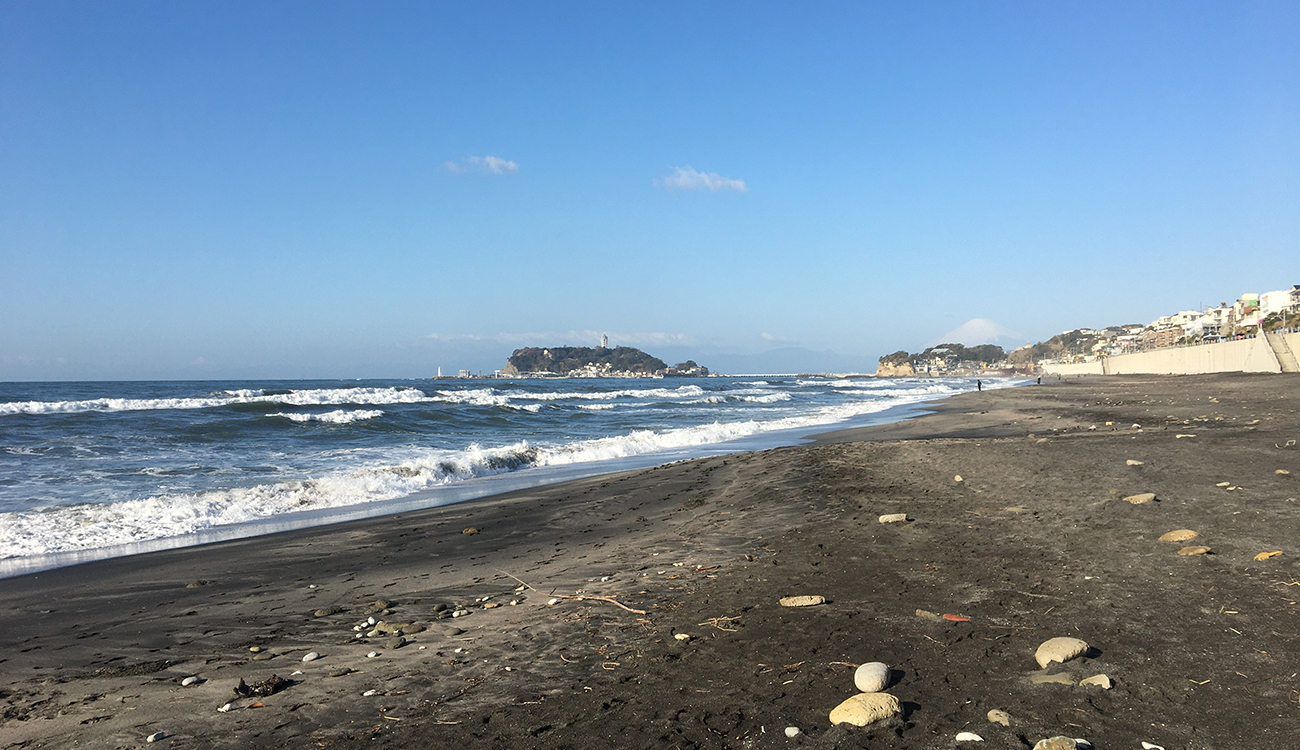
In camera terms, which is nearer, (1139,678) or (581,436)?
(1139,678)

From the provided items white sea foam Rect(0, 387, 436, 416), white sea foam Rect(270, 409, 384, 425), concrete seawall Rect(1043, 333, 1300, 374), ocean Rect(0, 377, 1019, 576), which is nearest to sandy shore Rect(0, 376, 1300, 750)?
ocean Rect(0, 377, 1019, 576)

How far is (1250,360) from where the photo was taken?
1713 inches

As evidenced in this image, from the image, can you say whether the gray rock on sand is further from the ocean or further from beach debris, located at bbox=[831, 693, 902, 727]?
the ocean

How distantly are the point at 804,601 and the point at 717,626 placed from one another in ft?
2.23

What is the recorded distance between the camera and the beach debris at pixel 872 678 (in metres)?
3.22

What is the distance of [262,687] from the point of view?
3770 mm

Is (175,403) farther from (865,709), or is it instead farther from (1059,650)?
(1059,650)

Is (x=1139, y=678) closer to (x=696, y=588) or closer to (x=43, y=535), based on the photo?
(x=696, y=588)

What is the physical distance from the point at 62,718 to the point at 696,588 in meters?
3.84

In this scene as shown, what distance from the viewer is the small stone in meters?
3.21

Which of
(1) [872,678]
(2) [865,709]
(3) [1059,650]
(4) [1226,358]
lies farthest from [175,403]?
(4) [1226,358]

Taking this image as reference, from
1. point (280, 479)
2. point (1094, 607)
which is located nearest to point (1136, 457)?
point (1094, 607)

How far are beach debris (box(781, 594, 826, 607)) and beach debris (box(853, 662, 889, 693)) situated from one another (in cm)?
117

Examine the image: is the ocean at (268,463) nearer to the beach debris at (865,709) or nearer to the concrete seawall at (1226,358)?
the beach debris at (865,709)
